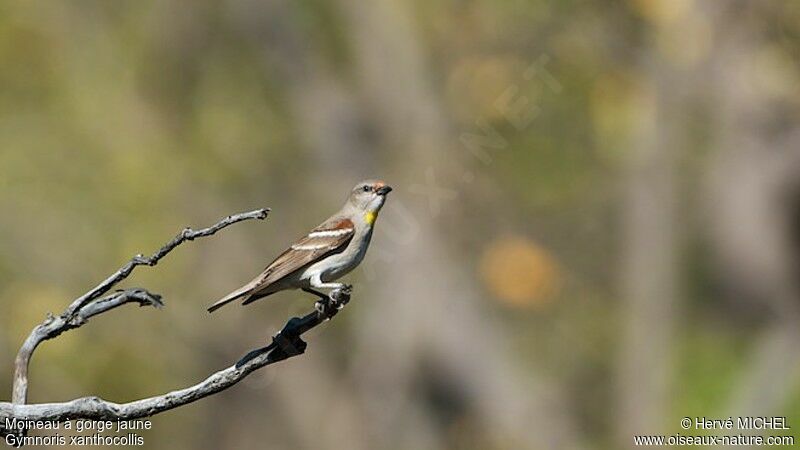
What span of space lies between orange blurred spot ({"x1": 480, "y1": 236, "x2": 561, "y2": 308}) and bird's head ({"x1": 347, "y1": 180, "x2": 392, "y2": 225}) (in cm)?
704

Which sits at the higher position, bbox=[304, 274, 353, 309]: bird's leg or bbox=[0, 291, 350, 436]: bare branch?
bbox=[304, 274, 353, 309]: bird's leg

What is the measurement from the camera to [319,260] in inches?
240

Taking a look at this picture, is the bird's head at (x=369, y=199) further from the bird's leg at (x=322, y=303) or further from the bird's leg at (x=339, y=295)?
the bird's leg at (x=322, y=303)

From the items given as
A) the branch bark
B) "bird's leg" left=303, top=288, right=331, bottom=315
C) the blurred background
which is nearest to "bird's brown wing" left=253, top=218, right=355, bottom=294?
"bird's leg" left=303, top=288, right=331, bottom=315

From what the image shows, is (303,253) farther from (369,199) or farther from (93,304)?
(93,304)

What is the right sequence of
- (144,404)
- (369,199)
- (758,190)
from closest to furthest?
(144,404)
(369,199)
(758,190)

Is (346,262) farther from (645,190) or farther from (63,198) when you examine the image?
(63,198)

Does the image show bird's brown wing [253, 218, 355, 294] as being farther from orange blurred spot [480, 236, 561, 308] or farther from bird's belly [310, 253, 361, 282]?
orange blurred spot [480, 236, 561, 308]

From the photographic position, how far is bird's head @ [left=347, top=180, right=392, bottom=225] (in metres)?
6.66

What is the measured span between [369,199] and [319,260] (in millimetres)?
828

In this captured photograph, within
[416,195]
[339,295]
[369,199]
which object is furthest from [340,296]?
[416,195]

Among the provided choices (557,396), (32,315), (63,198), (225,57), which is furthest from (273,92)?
(557,396)

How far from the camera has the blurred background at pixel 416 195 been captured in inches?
520

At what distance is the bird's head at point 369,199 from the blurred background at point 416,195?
5.98m
